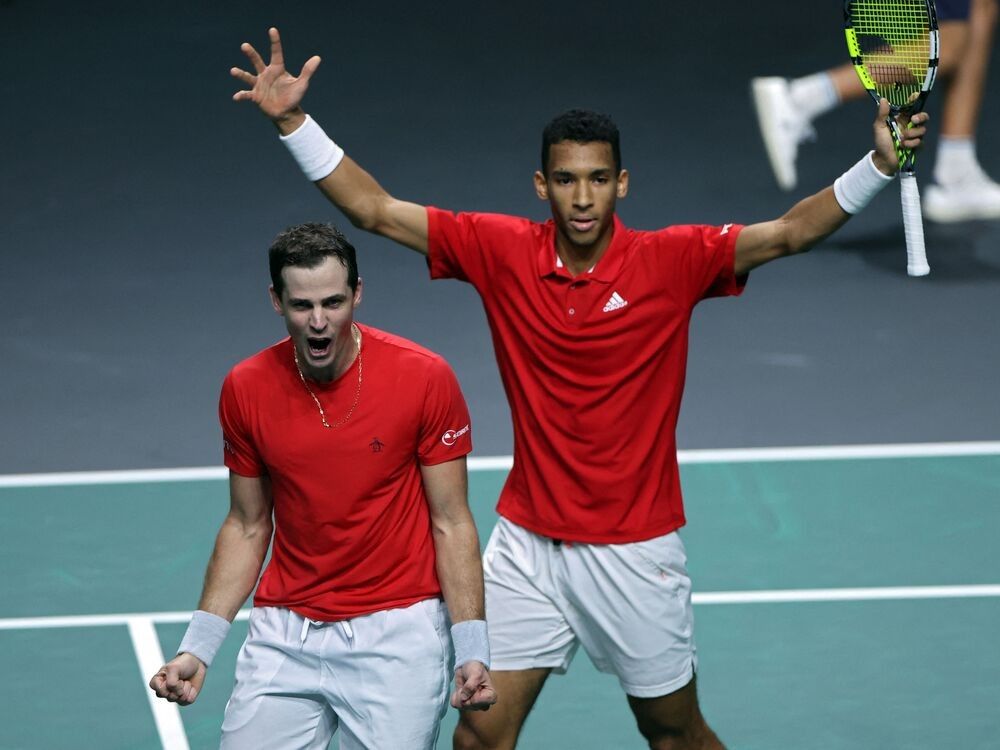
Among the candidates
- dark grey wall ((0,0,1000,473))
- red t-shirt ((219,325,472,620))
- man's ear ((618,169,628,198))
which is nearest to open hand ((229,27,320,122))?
red t-shirt ((219,325,472,620))

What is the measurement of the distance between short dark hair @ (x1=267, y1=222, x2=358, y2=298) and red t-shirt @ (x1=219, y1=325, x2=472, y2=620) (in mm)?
267

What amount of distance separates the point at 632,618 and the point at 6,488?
4.57 m

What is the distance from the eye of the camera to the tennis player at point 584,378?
6.25 meters

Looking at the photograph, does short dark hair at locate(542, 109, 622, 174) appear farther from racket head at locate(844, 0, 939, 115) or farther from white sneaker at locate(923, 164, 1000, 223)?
Answer: white sneaker at locate(923, 164, 1000, 223)

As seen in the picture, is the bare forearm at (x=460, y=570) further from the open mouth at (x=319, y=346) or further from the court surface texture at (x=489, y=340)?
the court surface texture at (x=489, y=340)

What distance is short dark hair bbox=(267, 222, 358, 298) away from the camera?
18.2ft

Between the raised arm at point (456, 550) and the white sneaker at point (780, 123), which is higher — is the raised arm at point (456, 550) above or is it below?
below

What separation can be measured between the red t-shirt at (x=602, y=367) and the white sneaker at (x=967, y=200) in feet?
24.3

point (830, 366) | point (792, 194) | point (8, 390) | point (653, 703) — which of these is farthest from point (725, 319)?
point (653, 703)

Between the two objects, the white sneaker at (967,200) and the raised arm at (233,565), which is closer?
the raised arm at (233,565)

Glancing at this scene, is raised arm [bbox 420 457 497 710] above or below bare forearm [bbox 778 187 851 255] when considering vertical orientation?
below

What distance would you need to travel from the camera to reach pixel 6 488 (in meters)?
9.87

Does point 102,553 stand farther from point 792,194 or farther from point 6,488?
point 792,194

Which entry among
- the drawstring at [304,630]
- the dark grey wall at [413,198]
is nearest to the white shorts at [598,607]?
the drawstring at [304,630]
